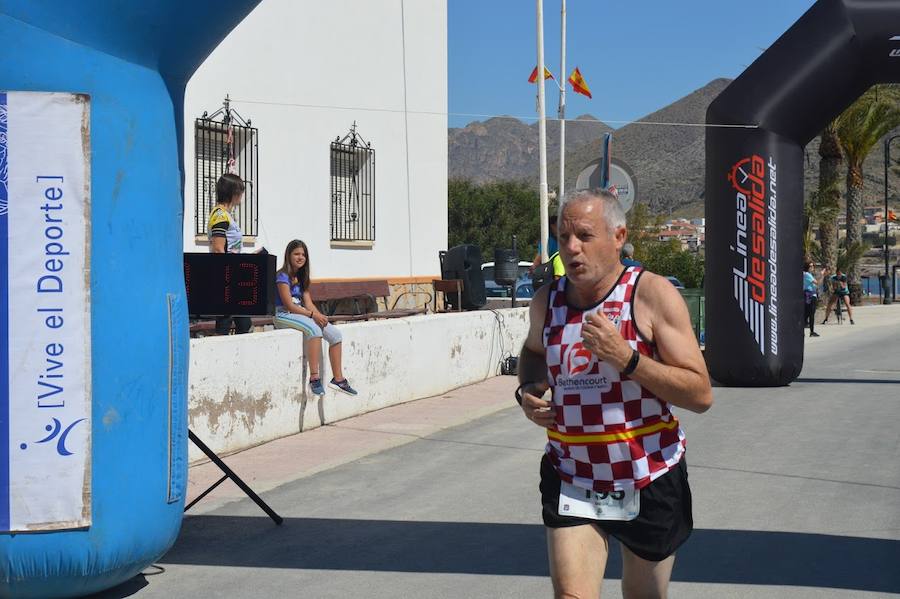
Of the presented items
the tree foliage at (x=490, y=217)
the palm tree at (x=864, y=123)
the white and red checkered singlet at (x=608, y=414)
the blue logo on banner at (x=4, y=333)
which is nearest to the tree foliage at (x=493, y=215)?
the tree foliage at (x=490, y=217)

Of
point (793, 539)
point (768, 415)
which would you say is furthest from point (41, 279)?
point (768, 415)

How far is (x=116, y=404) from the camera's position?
4992 millimetres

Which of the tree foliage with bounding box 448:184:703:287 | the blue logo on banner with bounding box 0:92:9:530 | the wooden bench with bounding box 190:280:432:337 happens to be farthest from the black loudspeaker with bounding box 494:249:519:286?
the tree foliage with bounding box 448:184:703:287

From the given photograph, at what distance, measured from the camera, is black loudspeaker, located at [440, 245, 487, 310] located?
59.1 feet

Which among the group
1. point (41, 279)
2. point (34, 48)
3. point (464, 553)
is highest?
point (34, 48)

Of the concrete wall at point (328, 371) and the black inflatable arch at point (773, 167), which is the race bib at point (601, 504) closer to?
the concrete wall at point (328, 371)

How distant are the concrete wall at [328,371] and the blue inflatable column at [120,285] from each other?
3308 millimetres

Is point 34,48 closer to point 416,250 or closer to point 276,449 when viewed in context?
point 276,449

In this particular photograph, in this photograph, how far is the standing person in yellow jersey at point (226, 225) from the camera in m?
9.38

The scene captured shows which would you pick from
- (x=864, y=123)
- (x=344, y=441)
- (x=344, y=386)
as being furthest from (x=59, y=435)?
(x=864, y=123)

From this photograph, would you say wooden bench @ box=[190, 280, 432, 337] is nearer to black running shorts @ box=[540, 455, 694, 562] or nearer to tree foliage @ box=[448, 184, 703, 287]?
black running shorts @ box=[540, 455, 694, 562]

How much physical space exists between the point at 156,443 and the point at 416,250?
14813 millimetres

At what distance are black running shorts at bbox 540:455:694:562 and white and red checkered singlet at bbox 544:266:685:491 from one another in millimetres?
41

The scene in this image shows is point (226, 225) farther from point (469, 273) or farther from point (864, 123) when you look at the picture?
point (864, 123)
